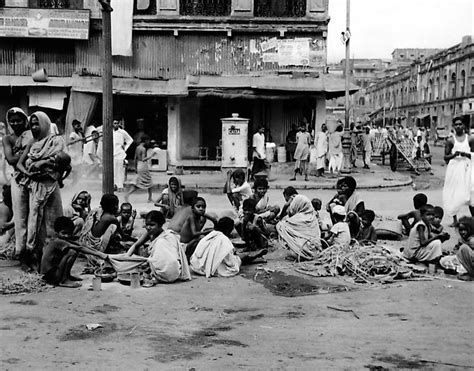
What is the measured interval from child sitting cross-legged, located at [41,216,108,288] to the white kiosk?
9.75 m

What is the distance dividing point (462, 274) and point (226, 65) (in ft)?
46.8

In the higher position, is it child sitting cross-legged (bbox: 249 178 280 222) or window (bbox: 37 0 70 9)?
window (bbox: 37 0 70 9)

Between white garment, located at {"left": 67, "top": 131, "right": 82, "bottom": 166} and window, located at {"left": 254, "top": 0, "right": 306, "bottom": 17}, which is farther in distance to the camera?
window, located at {"left": 254, "top": 0, "right": 306, "bottom": 17}

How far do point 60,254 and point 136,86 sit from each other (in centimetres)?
1353

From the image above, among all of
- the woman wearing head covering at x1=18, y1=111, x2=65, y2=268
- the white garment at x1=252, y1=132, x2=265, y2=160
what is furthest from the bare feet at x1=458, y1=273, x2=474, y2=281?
the white garment at x1=252, y1=132, x2=265, y2=160

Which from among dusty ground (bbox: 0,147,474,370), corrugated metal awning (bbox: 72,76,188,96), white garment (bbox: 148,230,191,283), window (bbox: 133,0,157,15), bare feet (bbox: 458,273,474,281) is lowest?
dusty ground (bbox: 0,147,474,370)

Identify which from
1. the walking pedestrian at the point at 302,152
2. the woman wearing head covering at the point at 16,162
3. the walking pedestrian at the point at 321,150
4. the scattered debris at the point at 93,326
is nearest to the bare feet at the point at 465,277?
the scattered debris at the point at 93,326

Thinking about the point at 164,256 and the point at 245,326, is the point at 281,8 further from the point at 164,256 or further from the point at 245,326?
the point at 245,326

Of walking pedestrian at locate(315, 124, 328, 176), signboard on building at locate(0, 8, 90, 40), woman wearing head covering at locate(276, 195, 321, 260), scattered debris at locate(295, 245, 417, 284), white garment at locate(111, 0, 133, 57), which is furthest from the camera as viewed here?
white garment at locate(111, 0, 133, 57)

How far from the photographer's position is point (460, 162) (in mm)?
10406

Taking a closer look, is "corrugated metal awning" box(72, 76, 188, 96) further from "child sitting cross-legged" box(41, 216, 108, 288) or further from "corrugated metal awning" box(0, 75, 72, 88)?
"child sitting cross-legged" box(41, 216, 108, 288)

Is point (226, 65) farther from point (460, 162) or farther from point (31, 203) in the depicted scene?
point (31, 203)

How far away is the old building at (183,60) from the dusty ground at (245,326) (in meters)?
13.0

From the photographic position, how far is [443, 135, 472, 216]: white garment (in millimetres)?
10281
